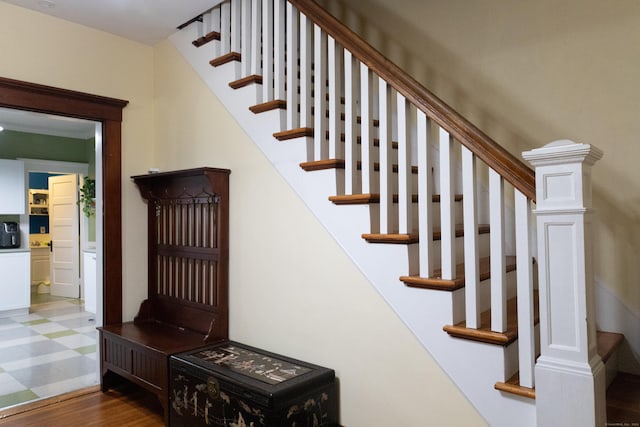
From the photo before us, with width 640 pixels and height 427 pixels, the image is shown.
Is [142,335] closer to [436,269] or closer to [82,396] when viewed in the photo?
[82,396]

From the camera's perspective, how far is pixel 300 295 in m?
2.63

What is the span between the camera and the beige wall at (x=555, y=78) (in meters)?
2.24

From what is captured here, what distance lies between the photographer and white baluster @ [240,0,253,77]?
2.97 m

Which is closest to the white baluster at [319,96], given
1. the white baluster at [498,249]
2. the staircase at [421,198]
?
the staircase at [421,198]

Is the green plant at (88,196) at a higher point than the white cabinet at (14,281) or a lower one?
higher

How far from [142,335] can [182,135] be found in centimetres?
152

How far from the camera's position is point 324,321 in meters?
2.50

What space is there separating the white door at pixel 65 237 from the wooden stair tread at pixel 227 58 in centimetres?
531

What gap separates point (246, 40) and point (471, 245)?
203cm

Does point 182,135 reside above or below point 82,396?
above

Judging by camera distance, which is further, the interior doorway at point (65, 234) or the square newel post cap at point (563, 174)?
the interior doorway at point (65, 234)

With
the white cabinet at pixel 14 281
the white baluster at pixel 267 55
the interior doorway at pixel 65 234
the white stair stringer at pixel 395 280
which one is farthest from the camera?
the interior doorway at pixel 65 234

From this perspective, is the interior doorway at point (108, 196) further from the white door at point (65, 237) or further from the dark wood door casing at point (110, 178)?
the white door at point (65, 237)

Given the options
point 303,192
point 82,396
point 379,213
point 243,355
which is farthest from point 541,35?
point 82,396
